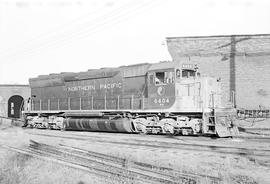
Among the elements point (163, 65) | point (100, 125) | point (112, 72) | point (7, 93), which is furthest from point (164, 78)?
point (7, 93)

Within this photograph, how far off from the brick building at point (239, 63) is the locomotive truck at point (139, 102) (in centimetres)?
795

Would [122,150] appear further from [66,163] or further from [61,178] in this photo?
[61,178]

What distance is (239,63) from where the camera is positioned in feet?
76.7

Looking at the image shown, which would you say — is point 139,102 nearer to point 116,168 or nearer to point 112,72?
point 112,72

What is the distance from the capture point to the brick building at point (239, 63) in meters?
22.8

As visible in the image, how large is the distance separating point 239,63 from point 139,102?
37.5 ft

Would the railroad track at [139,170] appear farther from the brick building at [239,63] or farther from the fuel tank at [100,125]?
the brick building at [239,63]

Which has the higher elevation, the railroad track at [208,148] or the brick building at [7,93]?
the brick building at [7,93]

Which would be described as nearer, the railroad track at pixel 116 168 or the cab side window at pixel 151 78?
the railroad track at pixel 116 168

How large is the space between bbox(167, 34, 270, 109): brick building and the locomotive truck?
7.95 meters

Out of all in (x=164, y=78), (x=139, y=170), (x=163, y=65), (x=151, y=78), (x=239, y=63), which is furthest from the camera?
(x=239, y=63)

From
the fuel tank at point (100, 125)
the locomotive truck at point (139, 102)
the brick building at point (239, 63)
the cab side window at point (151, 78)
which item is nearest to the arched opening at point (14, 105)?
the locomotive truck at point (139, 102)

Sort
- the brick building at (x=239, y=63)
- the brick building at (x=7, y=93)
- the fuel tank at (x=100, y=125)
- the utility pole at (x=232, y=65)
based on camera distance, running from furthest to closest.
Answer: the brick building at (x=7, y=93) < the utility pole at (x=232, y=65) < the brick building at (x=239, y=63) < the fuel tank at (x=100, y=125)

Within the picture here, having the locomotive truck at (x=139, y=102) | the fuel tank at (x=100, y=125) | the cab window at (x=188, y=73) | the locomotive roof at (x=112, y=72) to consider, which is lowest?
the fuel tank at (x=100, y=125)
